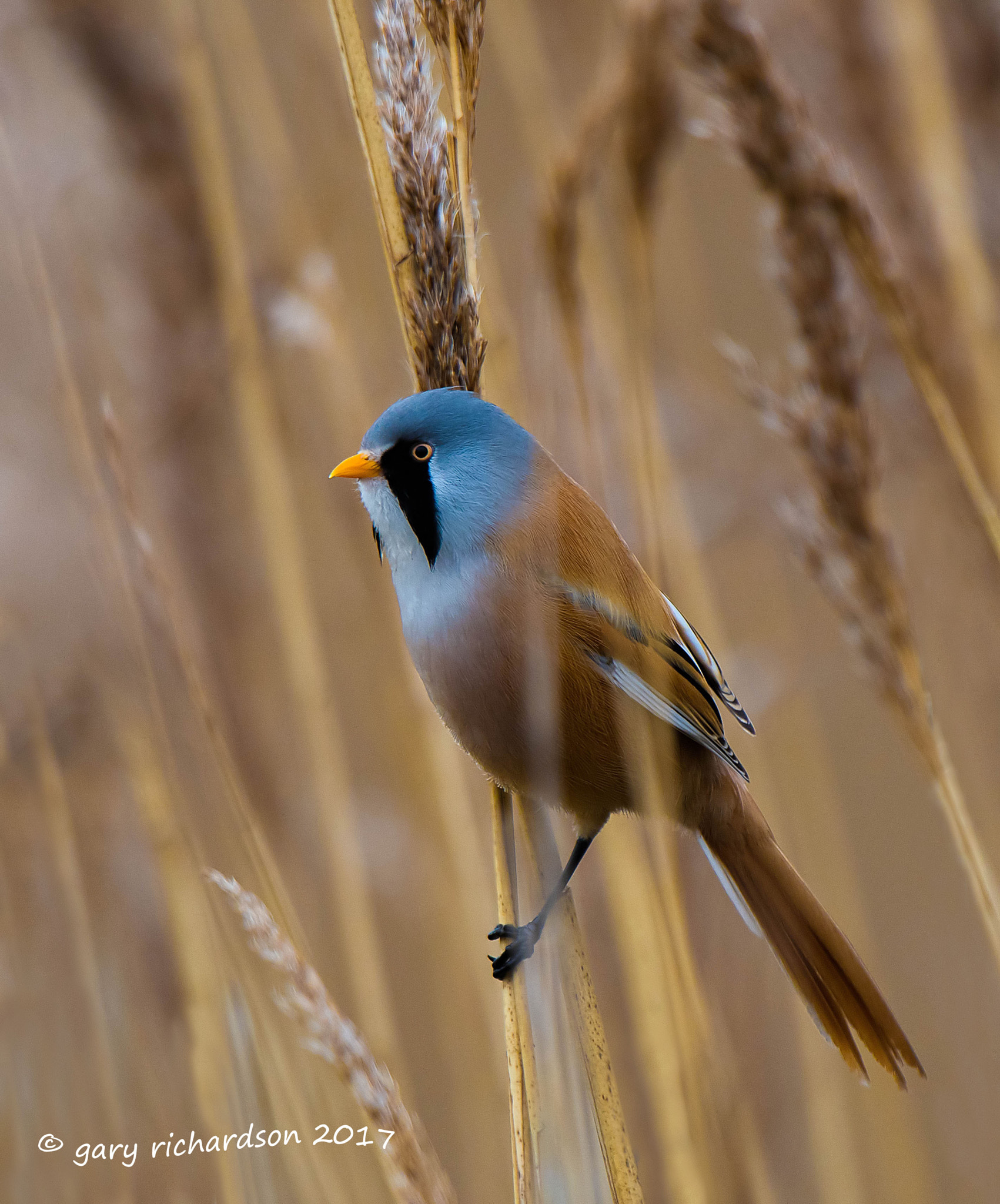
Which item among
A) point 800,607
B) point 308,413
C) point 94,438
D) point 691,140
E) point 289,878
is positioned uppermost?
point 691,140

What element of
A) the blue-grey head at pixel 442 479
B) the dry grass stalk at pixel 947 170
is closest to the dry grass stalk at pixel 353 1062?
the blue-grey head at pixel 442 479

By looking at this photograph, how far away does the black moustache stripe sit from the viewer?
137 cm

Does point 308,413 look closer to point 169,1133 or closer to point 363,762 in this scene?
point 363,762

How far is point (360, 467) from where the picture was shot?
135 centimetres

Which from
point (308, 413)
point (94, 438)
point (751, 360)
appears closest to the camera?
point (751, 360)

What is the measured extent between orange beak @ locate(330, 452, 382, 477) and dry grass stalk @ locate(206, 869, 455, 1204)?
548mm

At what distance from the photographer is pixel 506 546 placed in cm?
137

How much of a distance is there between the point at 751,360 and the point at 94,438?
1125 mm

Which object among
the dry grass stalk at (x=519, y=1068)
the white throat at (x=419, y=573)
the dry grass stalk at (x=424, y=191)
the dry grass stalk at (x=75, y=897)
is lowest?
the dry grass stalk at (x=519, y=1068)

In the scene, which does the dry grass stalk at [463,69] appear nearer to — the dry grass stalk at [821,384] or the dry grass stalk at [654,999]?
the dry grass stalk at [821,384]

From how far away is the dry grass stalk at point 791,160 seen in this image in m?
1.43

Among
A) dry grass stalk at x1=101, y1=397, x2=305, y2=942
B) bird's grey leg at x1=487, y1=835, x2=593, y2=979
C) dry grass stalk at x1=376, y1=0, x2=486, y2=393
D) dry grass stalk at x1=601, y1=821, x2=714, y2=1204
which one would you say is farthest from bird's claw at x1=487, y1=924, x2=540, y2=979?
dry grass stalk at x1=376, y1=0, x2=486, y2=393

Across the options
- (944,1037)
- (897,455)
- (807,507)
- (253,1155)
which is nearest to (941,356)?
(897,455)

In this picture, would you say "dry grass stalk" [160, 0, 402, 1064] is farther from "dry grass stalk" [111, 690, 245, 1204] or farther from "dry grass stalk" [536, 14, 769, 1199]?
"dry grass stalk" [536, 14, 769, 1199]
